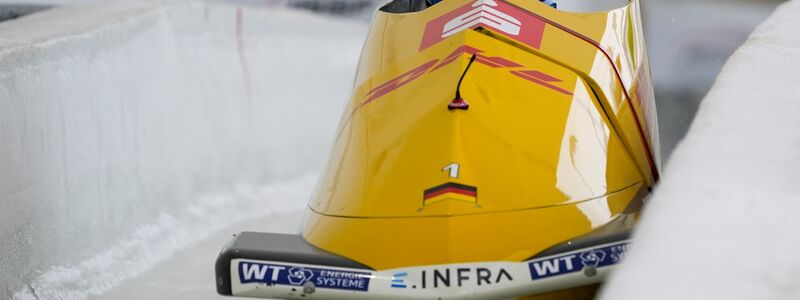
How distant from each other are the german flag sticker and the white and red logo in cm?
68

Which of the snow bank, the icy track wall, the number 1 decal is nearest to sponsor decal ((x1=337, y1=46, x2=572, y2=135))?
the number 1 decal

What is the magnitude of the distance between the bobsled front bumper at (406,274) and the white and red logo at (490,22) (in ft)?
2.96

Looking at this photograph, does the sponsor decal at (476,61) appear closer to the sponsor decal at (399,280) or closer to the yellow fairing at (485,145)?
the yellow fairing at (485,145)

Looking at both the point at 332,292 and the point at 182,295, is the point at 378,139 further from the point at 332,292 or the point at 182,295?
the point at 182,295

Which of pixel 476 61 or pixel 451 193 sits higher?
pixel 476 61

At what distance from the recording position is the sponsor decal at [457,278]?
224 cm

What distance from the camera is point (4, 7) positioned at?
5016 millimetres

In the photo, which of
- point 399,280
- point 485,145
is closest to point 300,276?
point 399,280

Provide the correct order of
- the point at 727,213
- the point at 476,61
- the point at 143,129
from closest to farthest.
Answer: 1. the point at 727,213
2. the point at 476,61
3. the point at 143,129

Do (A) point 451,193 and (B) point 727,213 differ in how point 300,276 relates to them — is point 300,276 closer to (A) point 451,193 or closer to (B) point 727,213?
(A) point 451,193

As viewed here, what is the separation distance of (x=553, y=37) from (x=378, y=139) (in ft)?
2.05

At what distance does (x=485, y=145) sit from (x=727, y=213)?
933mm

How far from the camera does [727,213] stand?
5.56ft

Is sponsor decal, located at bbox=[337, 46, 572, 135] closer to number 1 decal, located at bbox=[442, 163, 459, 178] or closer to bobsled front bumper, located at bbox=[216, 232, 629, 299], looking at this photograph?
number 1 decal, located at bbox=[442, 163, 459, 178]
